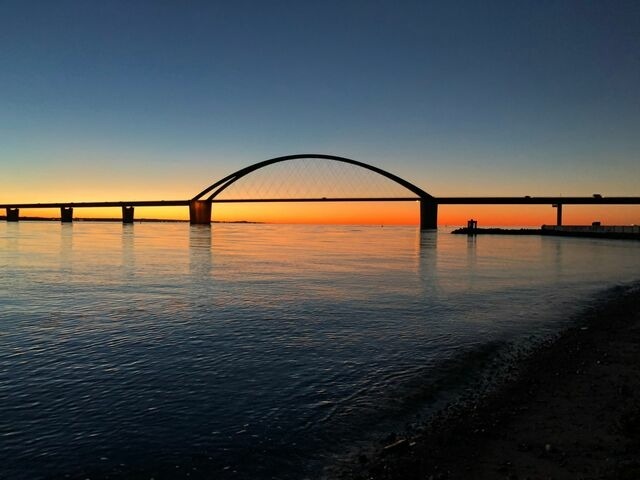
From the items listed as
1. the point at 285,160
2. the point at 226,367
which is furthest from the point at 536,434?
the point at 285,160

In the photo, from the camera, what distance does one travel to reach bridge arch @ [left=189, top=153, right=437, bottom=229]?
14075 centimetres

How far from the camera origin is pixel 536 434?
6707mm

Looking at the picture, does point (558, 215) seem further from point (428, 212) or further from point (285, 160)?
point (285, 160)

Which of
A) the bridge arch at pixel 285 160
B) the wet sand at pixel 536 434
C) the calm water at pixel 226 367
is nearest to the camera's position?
the wet sand at pixel 536 434

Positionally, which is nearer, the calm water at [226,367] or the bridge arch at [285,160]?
the calm water at [226,367]

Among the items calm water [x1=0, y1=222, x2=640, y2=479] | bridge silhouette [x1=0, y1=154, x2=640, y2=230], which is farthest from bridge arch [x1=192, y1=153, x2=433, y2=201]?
calm water [x1=0, y1=222, x2=640, y2=479]

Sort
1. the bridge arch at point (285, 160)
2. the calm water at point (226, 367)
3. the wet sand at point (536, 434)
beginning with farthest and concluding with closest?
1. the bridge arch at point (285, 160)
2. the calm water at point (226, 367)
3. the wet sand at point (536, 434)

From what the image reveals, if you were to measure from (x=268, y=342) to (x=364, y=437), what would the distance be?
627cm

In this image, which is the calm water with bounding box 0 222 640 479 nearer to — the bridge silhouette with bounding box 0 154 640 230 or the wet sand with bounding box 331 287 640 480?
the wet sand with bounding box 331 287 640 480

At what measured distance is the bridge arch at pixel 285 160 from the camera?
141 m

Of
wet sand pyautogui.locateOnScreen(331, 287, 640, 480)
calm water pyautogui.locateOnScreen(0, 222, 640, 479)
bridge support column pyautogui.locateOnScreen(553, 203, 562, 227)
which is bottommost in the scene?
calm water pyautogui.locateOnScreen(0, 222, 640, 479)

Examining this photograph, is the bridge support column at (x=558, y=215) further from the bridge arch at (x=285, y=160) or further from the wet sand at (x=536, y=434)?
the wet sand at (x=536, y=434)

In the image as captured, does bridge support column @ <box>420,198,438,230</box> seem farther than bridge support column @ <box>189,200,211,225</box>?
No

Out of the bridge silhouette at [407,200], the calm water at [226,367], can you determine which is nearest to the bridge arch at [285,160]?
the bridge silhouette at [407,200]
